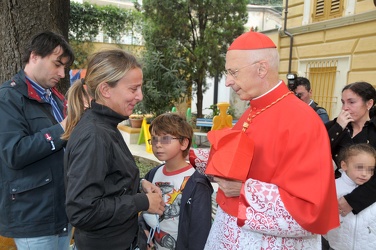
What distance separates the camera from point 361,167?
2383mm

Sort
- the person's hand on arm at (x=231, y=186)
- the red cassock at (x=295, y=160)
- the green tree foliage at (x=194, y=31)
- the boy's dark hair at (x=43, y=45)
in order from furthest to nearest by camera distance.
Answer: the green tree foliage at (x=194, y=31) < the boy's dark hair at (x=43, y=45) < the person's hand on arm at (x=231, y=186) < the red cassock at (x=295, y=160)

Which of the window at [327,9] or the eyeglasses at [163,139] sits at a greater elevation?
the window at [327,9]

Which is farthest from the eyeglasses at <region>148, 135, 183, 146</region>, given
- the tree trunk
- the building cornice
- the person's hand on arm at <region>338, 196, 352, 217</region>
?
the building cornice

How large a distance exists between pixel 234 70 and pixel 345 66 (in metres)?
7.08

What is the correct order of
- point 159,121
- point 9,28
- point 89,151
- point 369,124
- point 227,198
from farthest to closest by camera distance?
1. point 9,28
2. point 369,124
3. point 159,121
4. point 227,198
5. point 89,151

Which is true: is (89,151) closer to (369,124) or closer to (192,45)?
(369,124)

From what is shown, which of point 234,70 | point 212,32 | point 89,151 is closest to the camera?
point 89,151

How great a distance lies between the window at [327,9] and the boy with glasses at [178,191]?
23.3 ft

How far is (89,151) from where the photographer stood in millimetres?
1386

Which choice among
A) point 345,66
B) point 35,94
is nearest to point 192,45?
point 345,66

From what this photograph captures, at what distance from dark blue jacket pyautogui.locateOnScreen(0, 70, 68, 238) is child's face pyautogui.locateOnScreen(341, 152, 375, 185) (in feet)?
6.85

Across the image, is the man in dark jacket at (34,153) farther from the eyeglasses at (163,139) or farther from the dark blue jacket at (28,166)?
the eyeglasses at (163,139)

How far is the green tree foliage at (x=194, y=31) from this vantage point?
9.88 meters

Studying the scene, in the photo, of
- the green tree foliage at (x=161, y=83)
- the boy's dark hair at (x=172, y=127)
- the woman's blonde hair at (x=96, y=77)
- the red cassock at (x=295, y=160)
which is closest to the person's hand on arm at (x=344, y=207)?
the red cassock at (x=295, y=160)
